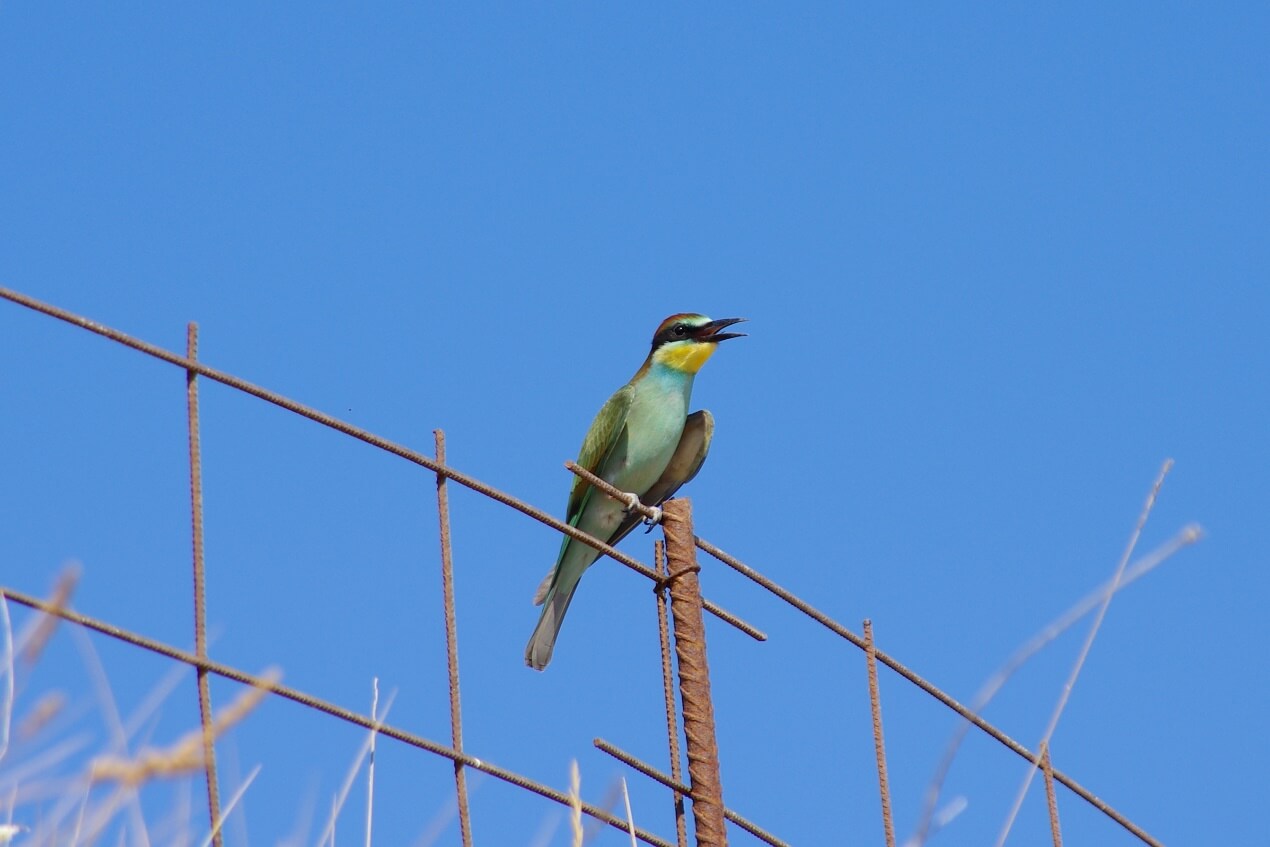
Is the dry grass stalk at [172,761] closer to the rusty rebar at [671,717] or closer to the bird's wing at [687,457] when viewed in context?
the rusty rebar at [671,717]

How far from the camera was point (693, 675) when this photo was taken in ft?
10.4

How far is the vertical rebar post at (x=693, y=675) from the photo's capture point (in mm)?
3039

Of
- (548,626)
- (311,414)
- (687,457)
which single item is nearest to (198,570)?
(311,414)

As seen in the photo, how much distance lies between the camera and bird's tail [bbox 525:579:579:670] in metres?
6.30

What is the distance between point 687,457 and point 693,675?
14.3ft

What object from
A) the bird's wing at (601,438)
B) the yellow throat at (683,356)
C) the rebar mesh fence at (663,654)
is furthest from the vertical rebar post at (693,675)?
the yellow throat at (683,356)

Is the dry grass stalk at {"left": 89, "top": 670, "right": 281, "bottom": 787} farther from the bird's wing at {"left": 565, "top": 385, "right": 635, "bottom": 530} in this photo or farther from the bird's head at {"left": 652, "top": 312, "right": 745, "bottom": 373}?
the bird's head at {"left": 652, "top": 312, "right": 745, "bottom": 373}

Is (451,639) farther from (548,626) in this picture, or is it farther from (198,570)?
(548,626)

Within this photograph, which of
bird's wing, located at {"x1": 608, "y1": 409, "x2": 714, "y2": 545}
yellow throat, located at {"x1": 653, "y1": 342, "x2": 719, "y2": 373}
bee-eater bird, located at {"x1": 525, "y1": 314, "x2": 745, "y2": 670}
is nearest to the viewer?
bee-eater bird, located at {"x1": 525, "y1": 314, "x2": 745, "y2": 670}

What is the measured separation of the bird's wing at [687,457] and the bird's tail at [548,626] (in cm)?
91

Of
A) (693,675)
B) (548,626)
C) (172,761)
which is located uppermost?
(548,626)

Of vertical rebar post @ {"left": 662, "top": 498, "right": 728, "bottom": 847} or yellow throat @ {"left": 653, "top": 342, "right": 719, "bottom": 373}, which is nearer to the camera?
vertical rebar post @ {"left": 662, "top": 498, "right": 728, "bottom": 847}

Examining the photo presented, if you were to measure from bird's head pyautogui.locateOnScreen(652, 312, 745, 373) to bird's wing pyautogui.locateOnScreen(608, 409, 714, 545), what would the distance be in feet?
1.05

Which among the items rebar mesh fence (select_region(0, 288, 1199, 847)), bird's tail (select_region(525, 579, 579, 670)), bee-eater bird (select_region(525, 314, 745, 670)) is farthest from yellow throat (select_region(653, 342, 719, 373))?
rebar mesh fence (select_region(0, 288, 1199, 847))
